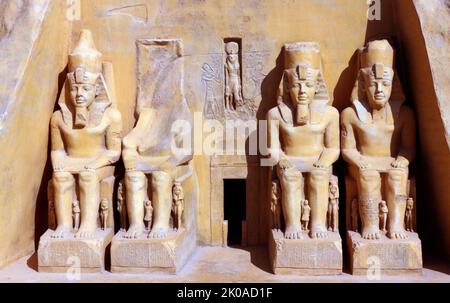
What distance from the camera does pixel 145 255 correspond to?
16.3 ft

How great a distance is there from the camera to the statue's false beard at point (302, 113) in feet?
17.7

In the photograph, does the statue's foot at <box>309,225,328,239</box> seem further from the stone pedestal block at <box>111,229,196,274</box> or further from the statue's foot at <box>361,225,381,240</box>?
the stone pedestal block at <box>111,229,196,274</box>

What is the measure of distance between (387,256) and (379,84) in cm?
161

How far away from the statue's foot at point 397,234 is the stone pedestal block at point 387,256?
5 cm

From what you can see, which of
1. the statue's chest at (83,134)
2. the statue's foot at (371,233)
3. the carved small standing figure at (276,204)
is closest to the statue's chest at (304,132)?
the carved small standing figure at (276,204)

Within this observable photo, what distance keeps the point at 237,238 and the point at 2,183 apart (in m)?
2.56

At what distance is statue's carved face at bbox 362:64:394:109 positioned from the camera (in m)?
5.31

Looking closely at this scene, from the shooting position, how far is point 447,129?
4895 mm

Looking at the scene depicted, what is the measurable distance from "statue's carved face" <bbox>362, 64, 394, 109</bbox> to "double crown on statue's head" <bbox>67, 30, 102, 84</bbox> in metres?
2.67

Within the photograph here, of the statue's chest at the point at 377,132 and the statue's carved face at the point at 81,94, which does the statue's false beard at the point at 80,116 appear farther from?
the statue's chest at the point at 377,132

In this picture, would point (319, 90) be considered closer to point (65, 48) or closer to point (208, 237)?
point (208, 237)

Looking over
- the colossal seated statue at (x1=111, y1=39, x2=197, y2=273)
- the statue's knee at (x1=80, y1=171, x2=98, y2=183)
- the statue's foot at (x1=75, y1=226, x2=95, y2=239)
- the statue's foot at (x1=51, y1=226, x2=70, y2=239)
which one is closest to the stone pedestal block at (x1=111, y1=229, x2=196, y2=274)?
the colossal seated statue at (x1=111, y1=39, x2=197, y2=273)

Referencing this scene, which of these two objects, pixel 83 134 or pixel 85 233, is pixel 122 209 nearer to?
pixel 85 233
